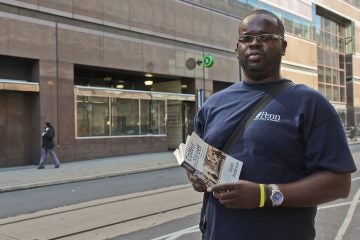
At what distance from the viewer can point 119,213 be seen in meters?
8.87

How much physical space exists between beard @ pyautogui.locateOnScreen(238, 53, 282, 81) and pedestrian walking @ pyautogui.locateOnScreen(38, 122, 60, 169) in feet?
55.5

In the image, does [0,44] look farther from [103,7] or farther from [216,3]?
[216,3]

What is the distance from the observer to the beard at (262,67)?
2275mm

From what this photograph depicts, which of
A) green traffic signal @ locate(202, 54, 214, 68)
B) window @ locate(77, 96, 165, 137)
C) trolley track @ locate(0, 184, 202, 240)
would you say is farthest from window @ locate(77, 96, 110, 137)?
trolley track @ locate(0, 184, 202, 240)

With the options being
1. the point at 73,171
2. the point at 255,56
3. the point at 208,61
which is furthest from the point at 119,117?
the point at 255,56

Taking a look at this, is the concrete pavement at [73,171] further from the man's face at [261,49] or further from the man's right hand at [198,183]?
the man's face at [261,49]

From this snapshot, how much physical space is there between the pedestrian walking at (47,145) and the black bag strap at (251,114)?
16.9 metres

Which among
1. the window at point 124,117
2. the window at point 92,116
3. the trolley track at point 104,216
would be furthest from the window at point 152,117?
the trolley track at point 104,216

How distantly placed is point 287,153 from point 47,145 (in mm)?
17288

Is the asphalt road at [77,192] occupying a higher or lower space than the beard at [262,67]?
lower

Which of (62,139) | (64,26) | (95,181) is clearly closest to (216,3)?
(64,26)

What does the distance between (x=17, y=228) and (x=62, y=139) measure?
Answer: 43.1 ft

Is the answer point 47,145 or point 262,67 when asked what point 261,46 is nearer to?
point 262,67

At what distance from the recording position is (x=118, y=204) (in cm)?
991
